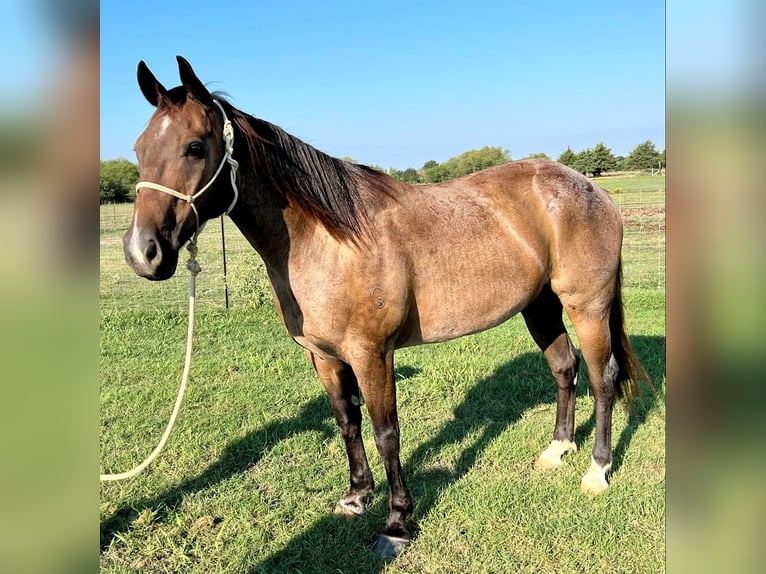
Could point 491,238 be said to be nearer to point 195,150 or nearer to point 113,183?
point 195,150

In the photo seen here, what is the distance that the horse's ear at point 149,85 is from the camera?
6.66 feet

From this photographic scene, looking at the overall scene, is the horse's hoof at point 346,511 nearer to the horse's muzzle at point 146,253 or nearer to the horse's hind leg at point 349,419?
the horse's hind leg at point 349,419

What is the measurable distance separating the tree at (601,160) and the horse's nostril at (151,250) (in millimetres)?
21703

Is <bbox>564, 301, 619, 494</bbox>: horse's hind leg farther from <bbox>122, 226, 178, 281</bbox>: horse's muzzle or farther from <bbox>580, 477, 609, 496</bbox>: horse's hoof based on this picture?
<bbox>122, 226, 178, 281</bbox>: horse's muzzle

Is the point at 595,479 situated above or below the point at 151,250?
below

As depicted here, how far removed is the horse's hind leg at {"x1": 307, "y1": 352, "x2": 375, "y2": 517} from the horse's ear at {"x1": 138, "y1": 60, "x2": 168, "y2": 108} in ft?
5.45

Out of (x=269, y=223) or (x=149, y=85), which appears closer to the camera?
(x=149, y=85)

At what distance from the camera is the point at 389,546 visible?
2736 mm

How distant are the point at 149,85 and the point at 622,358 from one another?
134 inches

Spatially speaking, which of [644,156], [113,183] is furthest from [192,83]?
[644,156]

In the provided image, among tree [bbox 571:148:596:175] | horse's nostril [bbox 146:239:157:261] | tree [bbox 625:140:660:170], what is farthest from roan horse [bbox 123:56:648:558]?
tree [bbox 571:148:596:175]

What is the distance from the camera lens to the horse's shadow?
108 inches
